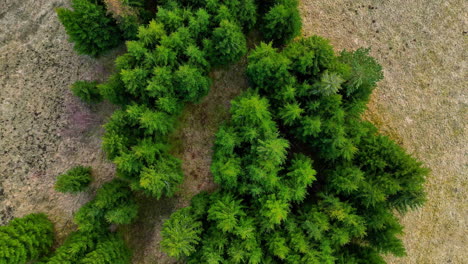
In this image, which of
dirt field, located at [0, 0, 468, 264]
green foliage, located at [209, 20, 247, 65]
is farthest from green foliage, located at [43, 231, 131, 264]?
green foliage, located at [209, 20, 247, 65]

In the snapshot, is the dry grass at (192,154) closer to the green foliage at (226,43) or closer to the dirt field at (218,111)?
the dirt field at (218,111)

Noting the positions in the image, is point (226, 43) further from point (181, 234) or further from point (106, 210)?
point (106, 210)

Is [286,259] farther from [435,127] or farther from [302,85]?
[435,127]

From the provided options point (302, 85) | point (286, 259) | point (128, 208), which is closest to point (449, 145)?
point (302, 85)

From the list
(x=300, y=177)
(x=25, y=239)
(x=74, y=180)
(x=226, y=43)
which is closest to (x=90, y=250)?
(x=25, y=239)

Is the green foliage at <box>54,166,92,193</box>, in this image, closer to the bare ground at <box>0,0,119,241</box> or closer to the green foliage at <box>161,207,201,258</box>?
the bare ground at <box>0,0,119,241</box>

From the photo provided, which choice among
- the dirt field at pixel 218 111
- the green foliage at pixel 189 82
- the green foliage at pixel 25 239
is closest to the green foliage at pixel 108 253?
the dirt field at pixel 218 111

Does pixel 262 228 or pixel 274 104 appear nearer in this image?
pixel 262 228
